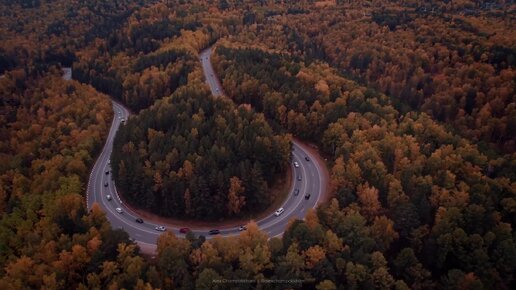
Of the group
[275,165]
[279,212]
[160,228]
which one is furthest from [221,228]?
[275,165]

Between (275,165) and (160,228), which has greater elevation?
(275,165)

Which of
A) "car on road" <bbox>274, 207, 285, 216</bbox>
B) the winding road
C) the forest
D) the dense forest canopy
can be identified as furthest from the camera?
"car on road" <bbox>274, 207, 285, 216</bbox>

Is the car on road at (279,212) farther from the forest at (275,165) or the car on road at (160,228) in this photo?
the car on road at (160,228)

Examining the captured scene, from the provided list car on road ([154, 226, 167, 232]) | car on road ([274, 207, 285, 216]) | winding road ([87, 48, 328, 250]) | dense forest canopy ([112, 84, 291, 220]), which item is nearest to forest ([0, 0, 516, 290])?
dense forest canopy ([112, 84, 291, 220])

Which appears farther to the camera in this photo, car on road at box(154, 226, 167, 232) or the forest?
car on road at box(154, 226, 167, 232)

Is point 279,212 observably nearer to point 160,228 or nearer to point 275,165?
point 275,165

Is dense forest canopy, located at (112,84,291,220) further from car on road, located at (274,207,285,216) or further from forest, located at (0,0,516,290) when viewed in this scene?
car on road, located at (274,207,285,216)

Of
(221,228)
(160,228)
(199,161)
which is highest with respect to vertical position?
(199,161)
